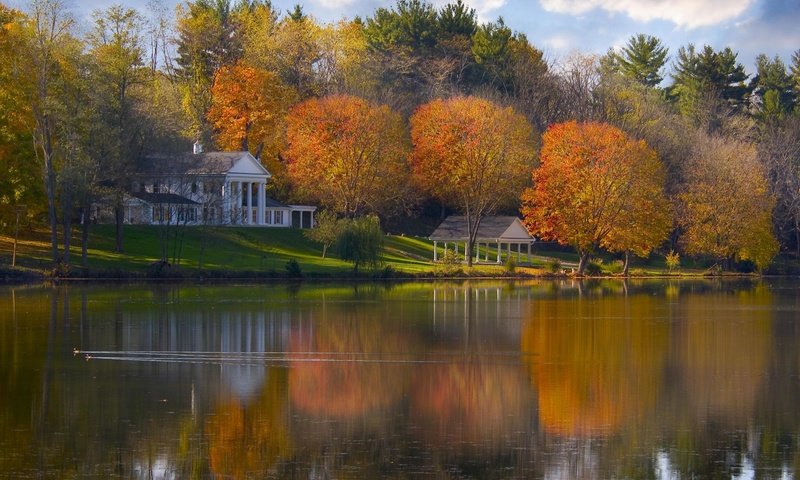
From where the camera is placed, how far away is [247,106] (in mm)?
101062

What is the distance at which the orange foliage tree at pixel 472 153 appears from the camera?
90125 mm

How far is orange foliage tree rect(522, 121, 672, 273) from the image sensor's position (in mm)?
89312

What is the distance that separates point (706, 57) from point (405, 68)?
112 feet

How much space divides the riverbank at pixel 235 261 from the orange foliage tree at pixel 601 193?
2775 mm

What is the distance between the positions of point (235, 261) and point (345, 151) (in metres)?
18.6

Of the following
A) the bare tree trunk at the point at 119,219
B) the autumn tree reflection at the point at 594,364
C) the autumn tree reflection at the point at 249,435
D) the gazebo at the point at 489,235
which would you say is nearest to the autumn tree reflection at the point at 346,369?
the autumn tree reflection at the point at 249,435

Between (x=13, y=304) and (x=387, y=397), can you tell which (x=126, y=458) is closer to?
(x=387, y=397)

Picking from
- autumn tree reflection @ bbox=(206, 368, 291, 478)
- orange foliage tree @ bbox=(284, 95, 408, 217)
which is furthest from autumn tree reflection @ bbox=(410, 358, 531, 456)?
orange foliage tree @ bbox=(284, 95, 408, 217)

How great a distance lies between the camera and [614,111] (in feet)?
355

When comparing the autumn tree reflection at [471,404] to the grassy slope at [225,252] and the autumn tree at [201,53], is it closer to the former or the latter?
the grassy slope at [225,252]

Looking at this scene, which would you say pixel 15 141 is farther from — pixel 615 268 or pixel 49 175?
pixel 615 268

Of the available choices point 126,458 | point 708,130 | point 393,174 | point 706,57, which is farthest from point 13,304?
point 706,57

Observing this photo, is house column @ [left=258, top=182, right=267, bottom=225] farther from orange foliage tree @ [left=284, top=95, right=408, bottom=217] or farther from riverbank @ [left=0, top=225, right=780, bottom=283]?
riverbank @ [left=0, top=225, right=780, bottom=283]

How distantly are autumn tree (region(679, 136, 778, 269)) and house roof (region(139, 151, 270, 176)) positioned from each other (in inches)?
1381
